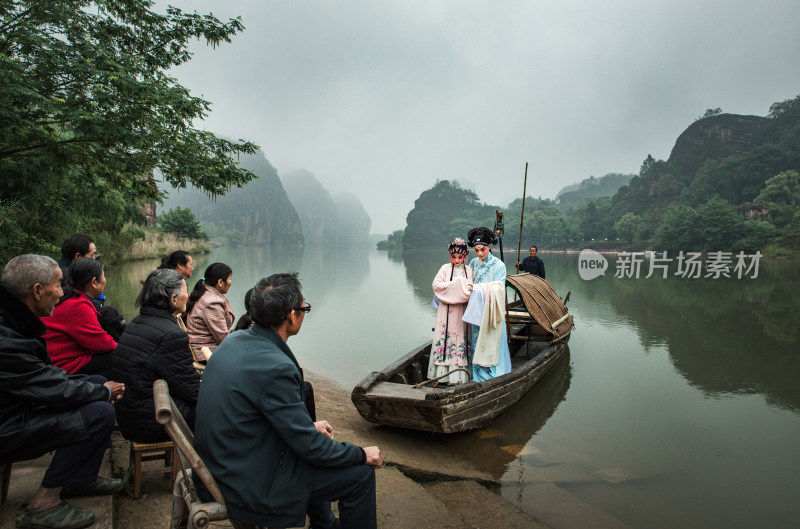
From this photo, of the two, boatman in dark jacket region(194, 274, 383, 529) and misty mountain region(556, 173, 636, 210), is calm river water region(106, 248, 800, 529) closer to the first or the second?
boatman in dark jacket region(194, 274, 383, 529)

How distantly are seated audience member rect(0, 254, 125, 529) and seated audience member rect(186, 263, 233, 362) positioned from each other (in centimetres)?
140

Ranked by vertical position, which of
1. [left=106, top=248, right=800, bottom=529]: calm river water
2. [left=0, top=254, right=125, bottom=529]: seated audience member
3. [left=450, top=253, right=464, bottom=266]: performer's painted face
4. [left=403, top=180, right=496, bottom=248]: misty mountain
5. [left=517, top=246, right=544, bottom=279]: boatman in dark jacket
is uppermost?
[left=403, top=180, right=496, bottom=248]: misty mountain

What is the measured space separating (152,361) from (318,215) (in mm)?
170591

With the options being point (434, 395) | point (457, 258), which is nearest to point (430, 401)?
point (434, 395)

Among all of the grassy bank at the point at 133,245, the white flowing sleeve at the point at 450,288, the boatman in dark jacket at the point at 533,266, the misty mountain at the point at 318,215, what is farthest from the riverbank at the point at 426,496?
the misty mountain at the point at 318,215

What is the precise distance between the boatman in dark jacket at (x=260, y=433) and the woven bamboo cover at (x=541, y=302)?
4942 millimetres

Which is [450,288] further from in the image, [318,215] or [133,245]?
[318,215]

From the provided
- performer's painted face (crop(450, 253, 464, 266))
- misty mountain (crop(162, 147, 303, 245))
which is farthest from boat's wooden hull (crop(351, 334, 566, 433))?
misty mountain (crop(162, 147, 303, 245))

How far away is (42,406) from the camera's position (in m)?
1.91

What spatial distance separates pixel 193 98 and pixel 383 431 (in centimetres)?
573

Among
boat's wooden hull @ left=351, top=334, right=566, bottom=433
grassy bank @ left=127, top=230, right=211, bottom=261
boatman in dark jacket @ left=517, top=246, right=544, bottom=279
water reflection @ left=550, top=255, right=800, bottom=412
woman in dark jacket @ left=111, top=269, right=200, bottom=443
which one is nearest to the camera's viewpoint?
woman in dark jacket @ left=111, top=269, right=200, bottom=443

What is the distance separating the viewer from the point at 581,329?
1071 cm

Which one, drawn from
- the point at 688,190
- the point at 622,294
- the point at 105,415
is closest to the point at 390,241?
the point at 688,190

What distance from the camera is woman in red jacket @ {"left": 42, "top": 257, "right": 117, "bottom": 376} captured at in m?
2.57
